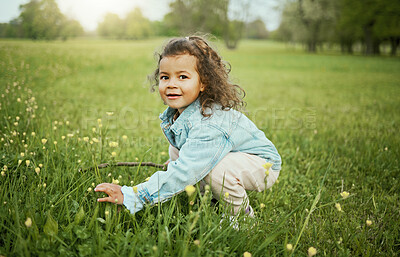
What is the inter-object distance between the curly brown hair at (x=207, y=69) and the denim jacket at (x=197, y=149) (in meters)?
0.08

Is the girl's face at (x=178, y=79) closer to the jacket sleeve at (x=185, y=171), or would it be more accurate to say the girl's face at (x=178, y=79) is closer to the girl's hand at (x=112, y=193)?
the jacket sleeve at (x=185, y=171)

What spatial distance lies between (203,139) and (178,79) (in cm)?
47

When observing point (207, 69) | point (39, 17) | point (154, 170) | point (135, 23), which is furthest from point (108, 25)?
point (207, 69)

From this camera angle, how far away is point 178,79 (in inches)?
74.2

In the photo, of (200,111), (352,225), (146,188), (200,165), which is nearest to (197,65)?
(200,111)

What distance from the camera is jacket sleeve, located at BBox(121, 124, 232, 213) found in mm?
1605

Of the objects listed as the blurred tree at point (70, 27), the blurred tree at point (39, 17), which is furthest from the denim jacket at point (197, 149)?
the blurred tree at point (70, 27)

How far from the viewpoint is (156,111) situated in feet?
17.0

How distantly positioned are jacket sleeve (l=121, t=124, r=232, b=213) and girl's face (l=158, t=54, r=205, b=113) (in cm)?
28

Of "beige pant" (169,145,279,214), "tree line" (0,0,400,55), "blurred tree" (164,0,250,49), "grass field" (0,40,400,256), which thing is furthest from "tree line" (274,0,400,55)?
"beige pant" (169,145,279,214)

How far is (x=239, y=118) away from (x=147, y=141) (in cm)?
180

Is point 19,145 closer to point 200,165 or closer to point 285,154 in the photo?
point 200,165

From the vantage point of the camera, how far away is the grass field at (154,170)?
1417mm

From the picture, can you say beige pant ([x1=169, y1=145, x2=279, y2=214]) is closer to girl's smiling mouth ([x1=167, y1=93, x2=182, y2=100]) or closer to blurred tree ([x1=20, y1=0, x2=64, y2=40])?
girl's smiling mouth ([x1=167, y1=93, x2=182, y2=100])
